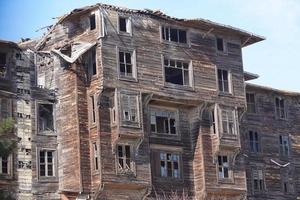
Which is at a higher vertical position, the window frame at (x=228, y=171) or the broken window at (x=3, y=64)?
the broken window at (x=3, y=64)

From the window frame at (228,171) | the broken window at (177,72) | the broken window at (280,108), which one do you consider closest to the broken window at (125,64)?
the broken window at (177,72)

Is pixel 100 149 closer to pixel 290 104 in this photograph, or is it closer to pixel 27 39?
pixel 27 39

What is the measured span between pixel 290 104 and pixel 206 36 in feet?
43.3

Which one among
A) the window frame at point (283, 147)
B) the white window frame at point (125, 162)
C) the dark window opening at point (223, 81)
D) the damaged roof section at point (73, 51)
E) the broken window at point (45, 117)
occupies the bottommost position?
the white window frame at point (125, 162)

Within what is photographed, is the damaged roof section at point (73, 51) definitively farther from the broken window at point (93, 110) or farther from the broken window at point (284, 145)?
the broken window at point (284, 145)

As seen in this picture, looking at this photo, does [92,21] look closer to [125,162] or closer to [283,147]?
[125,162]

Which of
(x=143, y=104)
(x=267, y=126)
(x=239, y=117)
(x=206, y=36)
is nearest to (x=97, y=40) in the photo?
(x=143, y=104)

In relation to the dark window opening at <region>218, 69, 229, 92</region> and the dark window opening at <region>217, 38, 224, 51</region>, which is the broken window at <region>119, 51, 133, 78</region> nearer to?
the dark window opening at <region>218, 69, 229, 92</region>

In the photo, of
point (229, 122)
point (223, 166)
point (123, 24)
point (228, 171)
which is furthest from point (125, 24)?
point (228, 171)

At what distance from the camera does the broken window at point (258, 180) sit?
194ft

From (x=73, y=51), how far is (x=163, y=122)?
26.0ft

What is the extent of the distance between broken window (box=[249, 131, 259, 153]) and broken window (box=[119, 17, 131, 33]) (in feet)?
51.1

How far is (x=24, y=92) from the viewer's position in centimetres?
4822

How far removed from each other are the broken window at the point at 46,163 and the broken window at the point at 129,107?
535 cm
